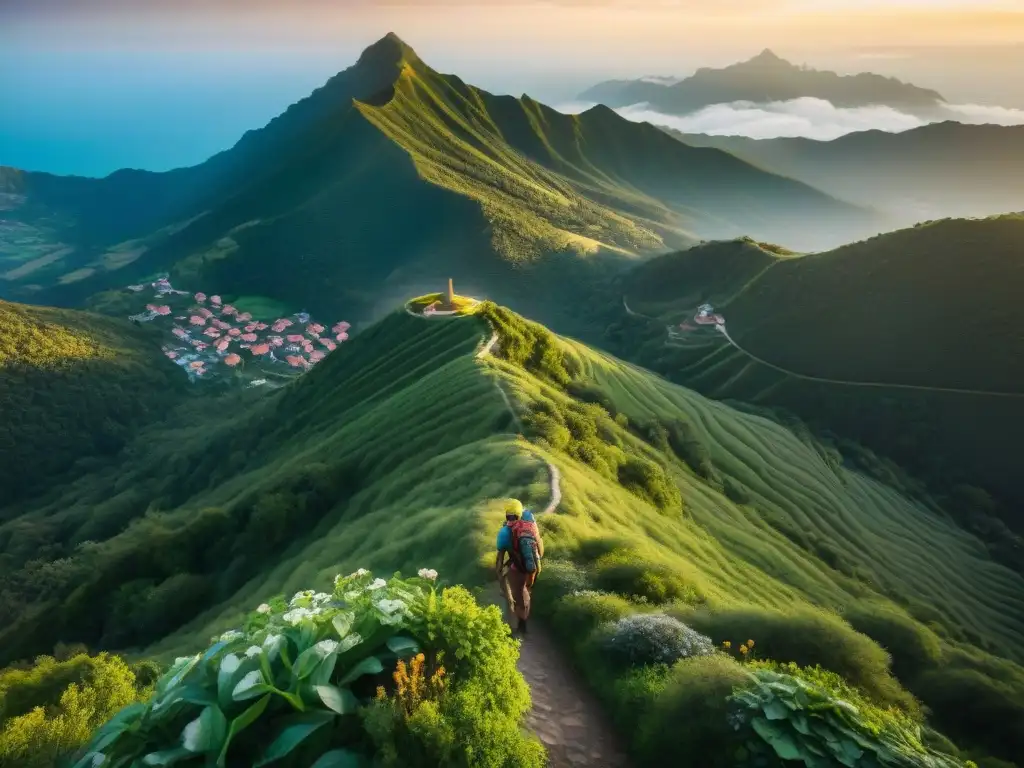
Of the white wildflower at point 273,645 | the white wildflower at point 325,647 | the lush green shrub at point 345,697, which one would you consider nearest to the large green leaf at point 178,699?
the lush green shrub at point 345,697

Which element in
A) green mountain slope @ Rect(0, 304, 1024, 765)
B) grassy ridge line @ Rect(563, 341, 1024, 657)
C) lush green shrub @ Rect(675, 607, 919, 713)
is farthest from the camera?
grassy ridge line @ Rect(563, 341, 1024, 657)

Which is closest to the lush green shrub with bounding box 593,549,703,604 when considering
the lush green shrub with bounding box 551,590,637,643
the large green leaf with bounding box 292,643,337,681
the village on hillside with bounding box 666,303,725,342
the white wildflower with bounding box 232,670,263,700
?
the lush green shrub with bounding box 551,590,637,643

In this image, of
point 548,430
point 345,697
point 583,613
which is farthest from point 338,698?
point 548,430

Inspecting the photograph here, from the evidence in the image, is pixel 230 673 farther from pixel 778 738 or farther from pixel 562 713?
pixel 778 738

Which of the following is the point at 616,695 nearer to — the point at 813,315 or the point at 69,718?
the point at 69,718

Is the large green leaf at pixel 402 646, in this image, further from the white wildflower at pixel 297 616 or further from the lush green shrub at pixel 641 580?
the lush green shrub at pixel 641 580

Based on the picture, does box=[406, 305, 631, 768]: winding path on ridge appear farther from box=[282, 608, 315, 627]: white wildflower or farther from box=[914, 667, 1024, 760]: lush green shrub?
box=[914, 667, 1024, 760]: lush green shrub
